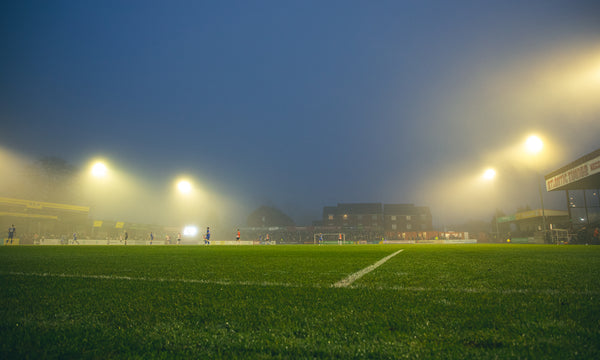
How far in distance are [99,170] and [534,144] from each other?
161 ft

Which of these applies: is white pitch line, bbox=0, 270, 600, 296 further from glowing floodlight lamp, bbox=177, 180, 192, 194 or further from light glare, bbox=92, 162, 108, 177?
glowing floodlight lamp, bbox=177, 180, 192, 194

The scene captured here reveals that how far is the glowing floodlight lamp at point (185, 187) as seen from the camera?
4819 centimetres

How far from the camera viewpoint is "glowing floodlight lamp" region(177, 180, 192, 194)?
48.2 metres

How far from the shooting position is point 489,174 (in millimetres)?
40719

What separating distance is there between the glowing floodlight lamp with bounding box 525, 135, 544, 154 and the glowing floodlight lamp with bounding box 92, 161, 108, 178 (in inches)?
1880

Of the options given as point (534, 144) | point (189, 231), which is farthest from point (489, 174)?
point (189, 231)

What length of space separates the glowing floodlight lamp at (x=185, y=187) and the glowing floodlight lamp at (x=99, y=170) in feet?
35.9

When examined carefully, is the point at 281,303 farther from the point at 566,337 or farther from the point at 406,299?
the point at 566,337

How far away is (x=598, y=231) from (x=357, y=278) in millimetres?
37643

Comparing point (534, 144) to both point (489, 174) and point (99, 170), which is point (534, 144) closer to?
point (489, 174)

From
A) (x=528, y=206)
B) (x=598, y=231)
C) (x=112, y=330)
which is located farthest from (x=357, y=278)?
(x=528, y=206)

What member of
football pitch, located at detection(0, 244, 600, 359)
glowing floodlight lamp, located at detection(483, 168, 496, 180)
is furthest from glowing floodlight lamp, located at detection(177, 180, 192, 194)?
football pitch, located at detection(0, 244, 600, 359)

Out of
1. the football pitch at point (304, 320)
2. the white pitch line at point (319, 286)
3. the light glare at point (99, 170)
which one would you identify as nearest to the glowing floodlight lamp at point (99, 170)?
the light glare at point (99, 170)

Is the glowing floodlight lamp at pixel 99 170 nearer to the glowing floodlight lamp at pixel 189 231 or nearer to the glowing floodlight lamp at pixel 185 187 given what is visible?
the glowing floodlight lamp at pixel 185 187
